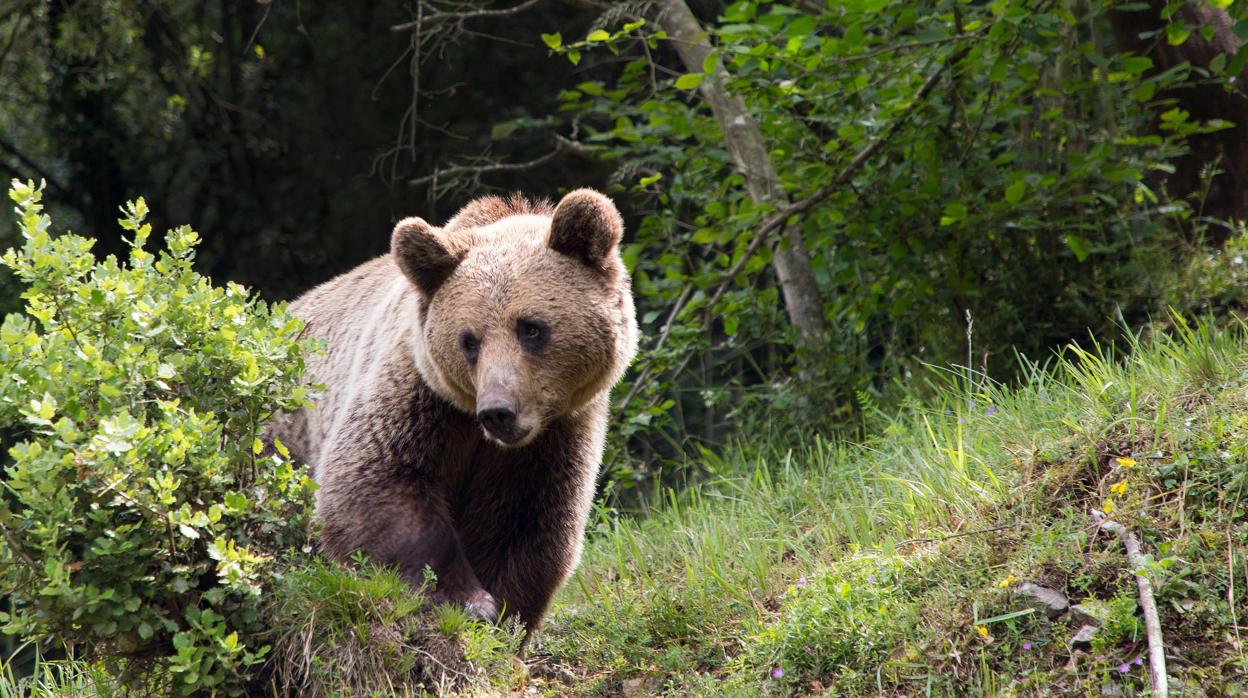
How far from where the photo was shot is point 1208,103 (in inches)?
271

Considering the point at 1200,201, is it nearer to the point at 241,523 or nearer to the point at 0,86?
the point at 241,523

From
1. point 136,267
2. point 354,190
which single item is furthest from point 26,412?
point 354,190

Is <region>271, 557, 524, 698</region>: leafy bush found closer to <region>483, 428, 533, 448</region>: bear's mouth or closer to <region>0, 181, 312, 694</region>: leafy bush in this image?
<region>0, 181, 312, 694</region>: leafy bush

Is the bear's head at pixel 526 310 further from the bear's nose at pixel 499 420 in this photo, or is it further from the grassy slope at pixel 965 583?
the grassy slope at pixel 965 583

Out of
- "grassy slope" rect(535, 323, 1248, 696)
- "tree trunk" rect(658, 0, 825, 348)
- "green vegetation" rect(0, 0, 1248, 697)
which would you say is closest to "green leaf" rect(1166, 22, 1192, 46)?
"green vegetation" rect(0, 0, 1248, 697)

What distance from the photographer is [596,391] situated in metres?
4.58

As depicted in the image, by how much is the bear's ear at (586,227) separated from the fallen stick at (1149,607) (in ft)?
6.35

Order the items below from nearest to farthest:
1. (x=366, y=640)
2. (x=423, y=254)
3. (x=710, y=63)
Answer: (x=366, y=640) < (x=423, y=254) < (x=710, y=63)

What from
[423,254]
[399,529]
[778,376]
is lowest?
[778,376]

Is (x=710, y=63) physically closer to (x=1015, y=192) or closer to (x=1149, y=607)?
(x=1015, y=192)

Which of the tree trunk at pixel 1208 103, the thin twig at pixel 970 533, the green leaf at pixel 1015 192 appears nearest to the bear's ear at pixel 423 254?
the thin twig at pixel 970 533

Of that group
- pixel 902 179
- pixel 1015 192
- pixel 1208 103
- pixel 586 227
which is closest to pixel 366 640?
pixel 586 227

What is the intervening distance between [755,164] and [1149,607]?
413 centimetres

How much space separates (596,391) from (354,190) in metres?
6.56
